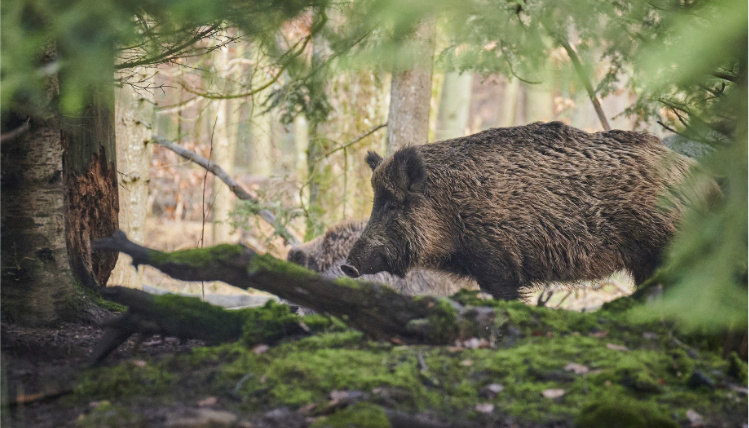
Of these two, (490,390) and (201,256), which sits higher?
(201,256)

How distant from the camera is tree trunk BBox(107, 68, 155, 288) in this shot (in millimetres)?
8672

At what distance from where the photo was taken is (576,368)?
346cm

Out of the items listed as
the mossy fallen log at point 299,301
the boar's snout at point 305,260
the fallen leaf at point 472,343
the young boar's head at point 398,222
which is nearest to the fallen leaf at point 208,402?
the mossy fallen log at point 299,301

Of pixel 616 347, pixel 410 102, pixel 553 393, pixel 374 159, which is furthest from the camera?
pixel 410 102

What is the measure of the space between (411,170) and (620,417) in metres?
3.38

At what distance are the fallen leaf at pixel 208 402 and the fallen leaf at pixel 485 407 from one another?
1.28m

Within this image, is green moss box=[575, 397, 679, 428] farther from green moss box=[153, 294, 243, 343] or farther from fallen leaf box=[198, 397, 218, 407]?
green moss box=[153, 294, 243, 343]

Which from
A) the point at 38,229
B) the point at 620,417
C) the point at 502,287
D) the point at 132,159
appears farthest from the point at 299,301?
the point at 132,159

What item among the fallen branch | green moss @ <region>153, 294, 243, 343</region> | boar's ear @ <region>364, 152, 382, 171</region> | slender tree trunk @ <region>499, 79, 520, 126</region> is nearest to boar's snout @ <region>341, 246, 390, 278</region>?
boar's ear @ <region>364, 152, 382, 171</region>

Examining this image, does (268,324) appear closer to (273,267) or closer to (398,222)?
(273,267)

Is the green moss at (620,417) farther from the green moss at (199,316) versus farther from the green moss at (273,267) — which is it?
the green moss at (199,316)

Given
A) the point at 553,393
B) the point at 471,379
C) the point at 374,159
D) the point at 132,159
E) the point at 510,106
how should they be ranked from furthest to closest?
the point at 510,106, the point at 132,159, the point at 374,159, the point at 471,379, the point at 553,393

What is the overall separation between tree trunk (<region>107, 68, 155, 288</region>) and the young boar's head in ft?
13.1

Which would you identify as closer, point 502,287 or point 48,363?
point 48,363
